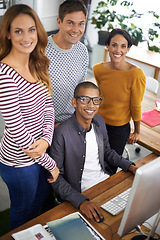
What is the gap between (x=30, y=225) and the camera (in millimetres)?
1582

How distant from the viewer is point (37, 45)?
1718 mm

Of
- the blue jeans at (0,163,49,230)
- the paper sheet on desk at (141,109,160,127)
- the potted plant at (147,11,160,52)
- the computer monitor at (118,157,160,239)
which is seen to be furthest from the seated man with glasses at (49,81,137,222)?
the potted plant at (147,11,160,52)

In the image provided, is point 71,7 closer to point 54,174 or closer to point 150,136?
point 54,174

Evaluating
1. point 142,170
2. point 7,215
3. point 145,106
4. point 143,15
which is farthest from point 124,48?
point 143,15

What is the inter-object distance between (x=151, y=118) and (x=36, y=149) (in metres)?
1.58

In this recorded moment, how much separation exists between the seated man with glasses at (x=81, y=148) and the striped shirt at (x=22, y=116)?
0.61 feet

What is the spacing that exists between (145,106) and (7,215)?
171 centimetres

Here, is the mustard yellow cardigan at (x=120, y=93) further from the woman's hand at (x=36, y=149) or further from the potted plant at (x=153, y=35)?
the potted plant at (x=153, y=35)

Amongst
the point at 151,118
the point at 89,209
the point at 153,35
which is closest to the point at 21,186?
the point at 89,209

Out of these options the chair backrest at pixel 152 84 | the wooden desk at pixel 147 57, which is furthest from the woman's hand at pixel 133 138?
the wooden desk at pixel 147 57

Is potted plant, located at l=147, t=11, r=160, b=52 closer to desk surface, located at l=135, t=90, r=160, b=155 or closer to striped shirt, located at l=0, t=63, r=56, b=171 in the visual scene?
desk surface, located at l=135, t=90, r=160, b=155

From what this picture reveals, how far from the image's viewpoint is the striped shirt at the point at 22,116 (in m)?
1.51

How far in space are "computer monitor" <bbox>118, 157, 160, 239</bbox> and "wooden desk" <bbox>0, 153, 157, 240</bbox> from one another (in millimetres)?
226

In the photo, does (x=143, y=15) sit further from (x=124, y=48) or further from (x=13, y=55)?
(x=13, y=55)
